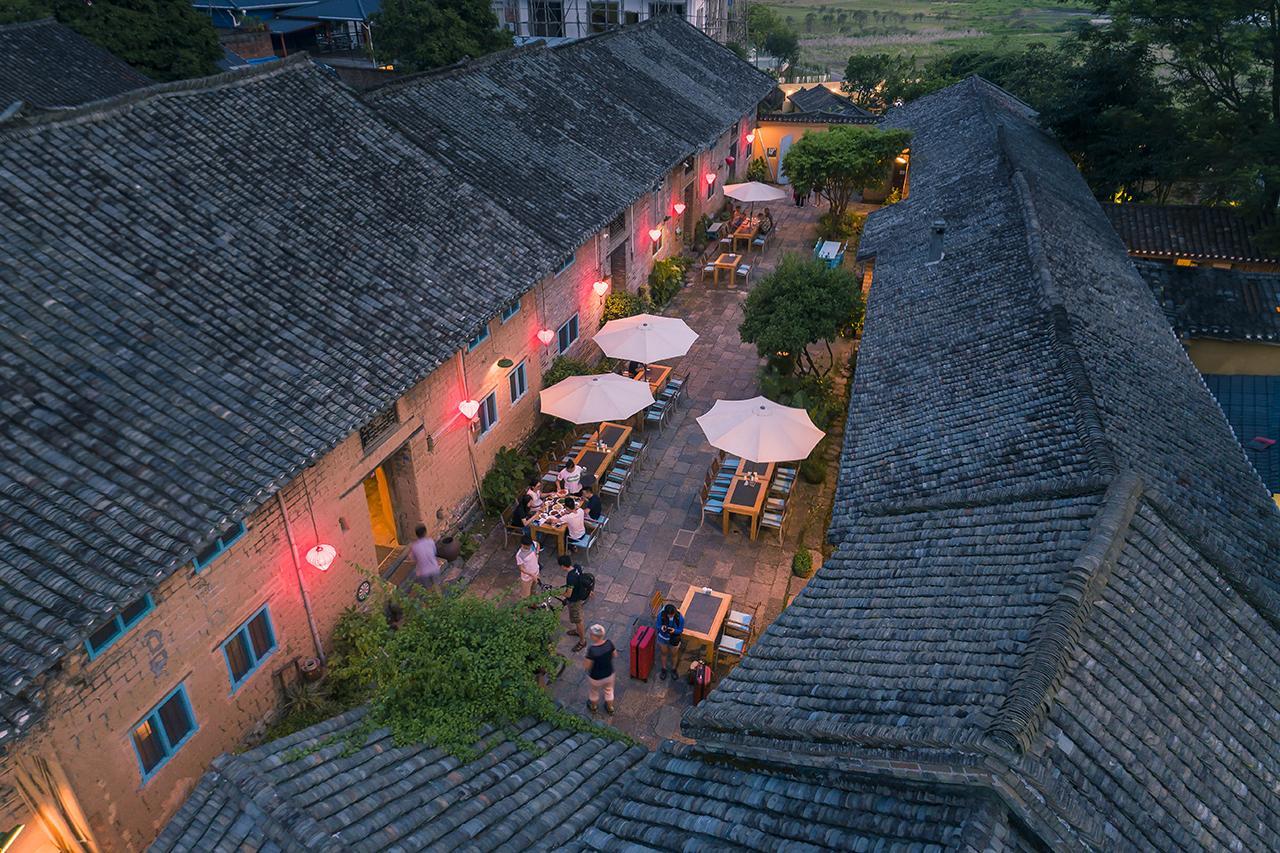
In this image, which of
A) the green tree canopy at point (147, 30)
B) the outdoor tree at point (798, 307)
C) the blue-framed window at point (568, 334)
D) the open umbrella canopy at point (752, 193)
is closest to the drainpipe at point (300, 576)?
the blue-framed window at point (568, 334)

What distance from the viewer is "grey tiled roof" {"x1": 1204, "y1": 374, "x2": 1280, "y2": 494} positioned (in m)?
15.3

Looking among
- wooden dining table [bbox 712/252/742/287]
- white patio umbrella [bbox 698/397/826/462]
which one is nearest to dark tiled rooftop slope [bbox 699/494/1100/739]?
white patio umbrella [bbox 698/397/826/462]

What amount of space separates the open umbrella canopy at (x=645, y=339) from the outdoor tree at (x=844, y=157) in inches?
453

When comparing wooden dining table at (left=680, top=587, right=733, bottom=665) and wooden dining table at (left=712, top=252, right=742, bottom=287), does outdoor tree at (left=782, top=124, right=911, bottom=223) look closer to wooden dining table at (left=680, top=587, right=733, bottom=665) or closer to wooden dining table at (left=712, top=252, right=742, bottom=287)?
wooden dining table at (left=712, top=252, right=742, bottom=287)

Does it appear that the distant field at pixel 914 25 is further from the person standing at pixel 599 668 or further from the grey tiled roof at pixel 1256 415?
the person standing at pixel 599 668

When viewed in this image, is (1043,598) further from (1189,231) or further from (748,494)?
(1189,231)

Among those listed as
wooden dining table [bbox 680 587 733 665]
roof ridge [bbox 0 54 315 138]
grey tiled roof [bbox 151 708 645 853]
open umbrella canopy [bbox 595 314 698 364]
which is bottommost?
wooden dining table [bbox 680 587 733 665]

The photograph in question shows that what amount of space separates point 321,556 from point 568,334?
1004 centimetres

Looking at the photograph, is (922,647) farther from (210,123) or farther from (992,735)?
(210,123)

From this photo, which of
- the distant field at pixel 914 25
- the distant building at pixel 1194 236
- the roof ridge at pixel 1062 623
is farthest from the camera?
the distant field at pixel 914 25

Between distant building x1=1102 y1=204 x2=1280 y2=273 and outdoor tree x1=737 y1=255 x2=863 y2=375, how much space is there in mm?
11856

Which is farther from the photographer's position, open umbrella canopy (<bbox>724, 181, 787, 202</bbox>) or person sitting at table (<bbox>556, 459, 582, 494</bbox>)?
open umbrella canopy (<bbox>724, 181, 787, 202</bbox>)

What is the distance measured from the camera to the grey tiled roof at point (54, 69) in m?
22.3

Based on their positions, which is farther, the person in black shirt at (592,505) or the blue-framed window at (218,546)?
the person in black shirt at (592,505)
